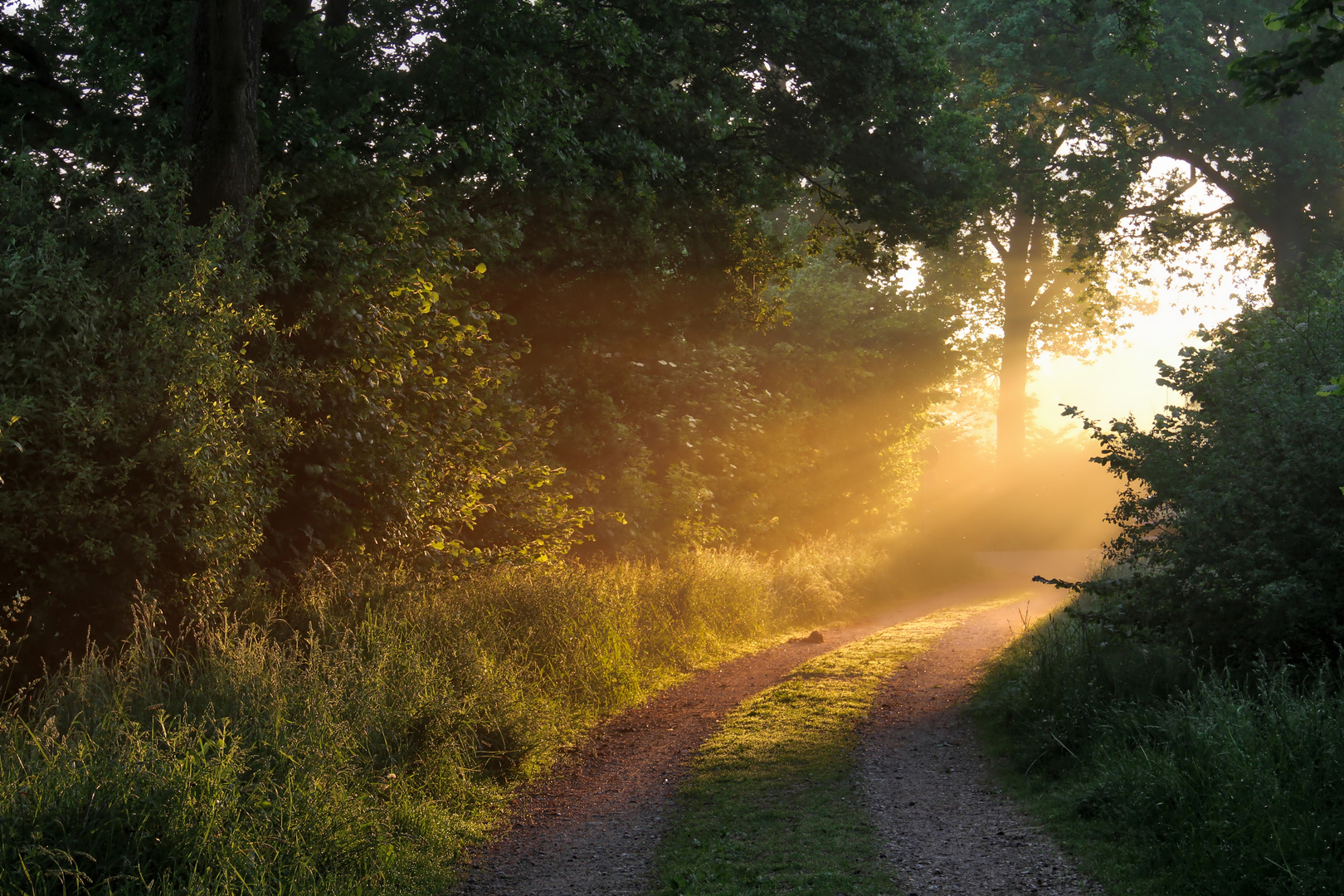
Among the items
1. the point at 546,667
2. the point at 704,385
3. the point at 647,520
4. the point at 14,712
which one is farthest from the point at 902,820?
the point at 704,385

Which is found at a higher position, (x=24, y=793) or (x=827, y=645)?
(x=24, y=793)

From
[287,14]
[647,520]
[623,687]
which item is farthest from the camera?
[647,520]

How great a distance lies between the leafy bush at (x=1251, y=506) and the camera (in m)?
8.03

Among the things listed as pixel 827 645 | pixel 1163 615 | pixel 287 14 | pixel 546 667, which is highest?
pixel 287 14

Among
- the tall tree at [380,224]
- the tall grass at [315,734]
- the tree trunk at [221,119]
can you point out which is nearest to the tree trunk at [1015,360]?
the tall tree at [380,224]

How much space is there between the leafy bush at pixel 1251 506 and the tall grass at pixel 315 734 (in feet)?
19.8

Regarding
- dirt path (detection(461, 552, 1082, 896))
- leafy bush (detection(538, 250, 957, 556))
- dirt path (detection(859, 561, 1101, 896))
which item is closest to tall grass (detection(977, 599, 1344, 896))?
dirt path (detection(859, 561, 1101, 896))

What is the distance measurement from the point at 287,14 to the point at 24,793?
36.5 ft

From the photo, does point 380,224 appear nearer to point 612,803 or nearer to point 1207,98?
point 612,803

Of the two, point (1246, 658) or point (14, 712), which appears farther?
point (1246, 658)

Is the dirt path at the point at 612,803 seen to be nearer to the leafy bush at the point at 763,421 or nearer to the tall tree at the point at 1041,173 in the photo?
the leafy bush at the point at 763,421

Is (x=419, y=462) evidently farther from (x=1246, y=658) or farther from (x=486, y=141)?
(x=1246, y=658)

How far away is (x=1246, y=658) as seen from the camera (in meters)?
8.50

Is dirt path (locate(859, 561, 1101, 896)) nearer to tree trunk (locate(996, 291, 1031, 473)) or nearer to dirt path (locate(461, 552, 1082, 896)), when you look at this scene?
dirt path (locate(461, 552, 1082, 896))
